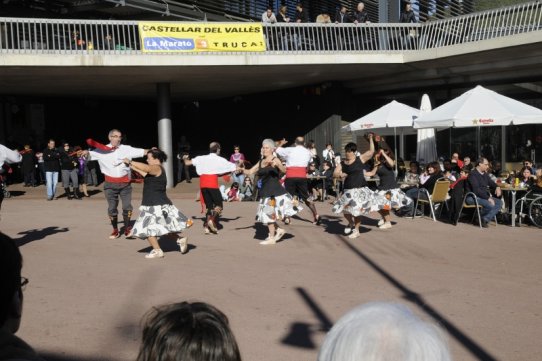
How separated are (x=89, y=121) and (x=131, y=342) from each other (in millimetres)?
23996

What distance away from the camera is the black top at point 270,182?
30.5 feet

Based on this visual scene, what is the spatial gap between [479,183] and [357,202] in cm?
301

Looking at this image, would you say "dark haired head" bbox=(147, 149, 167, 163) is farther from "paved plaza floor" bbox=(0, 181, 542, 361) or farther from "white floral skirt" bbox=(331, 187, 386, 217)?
"white floral skirt" bbox=(331, 187, 386, 217)

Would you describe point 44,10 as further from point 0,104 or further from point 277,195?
point 277,195

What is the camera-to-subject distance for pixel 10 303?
2.00 metres

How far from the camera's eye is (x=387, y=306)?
60.2 inches

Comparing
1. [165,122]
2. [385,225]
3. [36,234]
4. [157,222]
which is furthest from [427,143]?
[36,234]

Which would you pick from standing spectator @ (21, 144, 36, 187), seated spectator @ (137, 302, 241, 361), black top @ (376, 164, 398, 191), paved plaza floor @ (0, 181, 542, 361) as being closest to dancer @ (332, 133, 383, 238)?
paved plaza floor @ (0, 181, 542, 361)

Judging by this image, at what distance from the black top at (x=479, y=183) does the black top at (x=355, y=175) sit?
2615 mm

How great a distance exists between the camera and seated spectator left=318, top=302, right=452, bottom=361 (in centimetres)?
140

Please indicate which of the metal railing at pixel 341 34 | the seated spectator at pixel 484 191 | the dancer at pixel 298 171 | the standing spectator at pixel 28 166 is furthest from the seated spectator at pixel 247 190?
the standing spectator at pixel 28 166

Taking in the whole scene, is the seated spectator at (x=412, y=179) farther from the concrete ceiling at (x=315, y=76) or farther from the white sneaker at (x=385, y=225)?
the concrete ceiling at (x=315, y=76)

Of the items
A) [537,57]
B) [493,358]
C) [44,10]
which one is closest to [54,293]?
[493,358]

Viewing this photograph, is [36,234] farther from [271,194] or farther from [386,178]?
[386,178]
